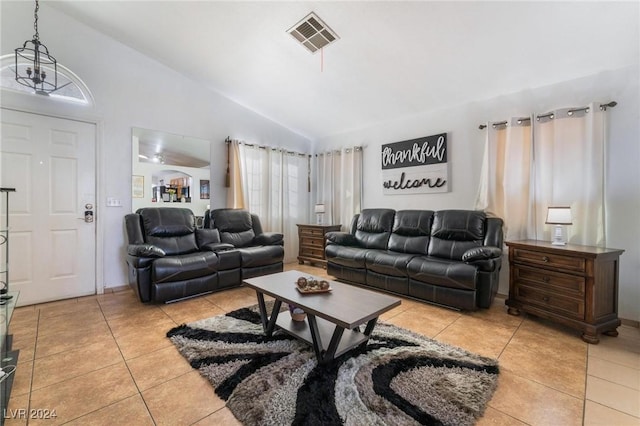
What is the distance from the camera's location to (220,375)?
66.9 inches

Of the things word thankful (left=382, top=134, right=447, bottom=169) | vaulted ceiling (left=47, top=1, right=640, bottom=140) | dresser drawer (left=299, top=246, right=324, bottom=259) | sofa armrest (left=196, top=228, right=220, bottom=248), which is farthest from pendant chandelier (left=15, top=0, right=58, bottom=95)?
word thankful (left=382, top=134, right=447, bottom=169)

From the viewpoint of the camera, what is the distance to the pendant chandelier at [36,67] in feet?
9.39

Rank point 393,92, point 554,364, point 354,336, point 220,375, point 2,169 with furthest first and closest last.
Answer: point 393,92, point 2,169, point 354,336, point 554,364, point 220,375

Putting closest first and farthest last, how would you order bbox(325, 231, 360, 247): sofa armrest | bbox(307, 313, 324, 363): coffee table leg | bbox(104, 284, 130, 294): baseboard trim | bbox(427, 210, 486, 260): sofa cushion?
1. bbox(307, 313, 324, 363): coffee table leg
2. bbox(427, 210, 486, 260): sofa cushion
3. bbox(104, 284, 130, 294): baseboard trim
4. bbox(325, 231, 360, 247): sofa armrest

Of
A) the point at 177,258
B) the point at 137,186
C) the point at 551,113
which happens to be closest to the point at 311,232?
the point at 177,258

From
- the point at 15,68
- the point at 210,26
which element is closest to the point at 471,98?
the point at 210,26

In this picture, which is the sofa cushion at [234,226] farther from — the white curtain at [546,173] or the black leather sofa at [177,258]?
the white curtain at [546,173]

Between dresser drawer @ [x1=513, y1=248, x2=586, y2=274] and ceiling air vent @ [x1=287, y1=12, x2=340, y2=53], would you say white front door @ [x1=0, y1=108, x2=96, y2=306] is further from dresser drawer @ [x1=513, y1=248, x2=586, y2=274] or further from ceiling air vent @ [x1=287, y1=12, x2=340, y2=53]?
dresser drawer @ [x1=513, y1=248, x2=586, y2=274]

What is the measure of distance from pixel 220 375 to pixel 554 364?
2220 mm

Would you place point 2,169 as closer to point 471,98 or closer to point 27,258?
point 27,258

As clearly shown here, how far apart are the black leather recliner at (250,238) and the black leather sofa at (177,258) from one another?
0.06ft

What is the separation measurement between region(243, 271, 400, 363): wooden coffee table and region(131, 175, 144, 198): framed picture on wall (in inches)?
93.5

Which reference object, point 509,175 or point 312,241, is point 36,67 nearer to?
point 312,241

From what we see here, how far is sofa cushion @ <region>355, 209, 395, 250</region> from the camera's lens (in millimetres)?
3896
